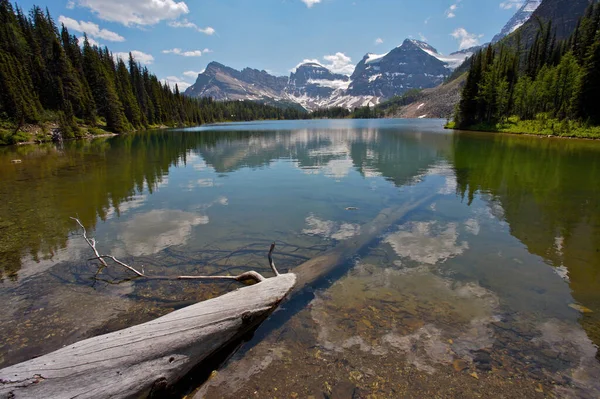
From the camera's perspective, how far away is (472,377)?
Answer: 18.1 ft

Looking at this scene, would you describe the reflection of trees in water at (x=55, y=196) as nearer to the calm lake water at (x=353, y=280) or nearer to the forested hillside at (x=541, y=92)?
the calm lake water at (x=353, y=280)

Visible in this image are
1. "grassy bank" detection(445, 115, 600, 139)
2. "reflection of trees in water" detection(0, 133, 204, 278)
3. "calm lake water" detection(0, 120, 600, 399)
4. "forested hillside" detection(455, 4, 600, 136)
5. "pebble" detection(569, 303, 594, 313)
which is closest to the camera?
"calm lake water" detection(0, 120, 600, 399)

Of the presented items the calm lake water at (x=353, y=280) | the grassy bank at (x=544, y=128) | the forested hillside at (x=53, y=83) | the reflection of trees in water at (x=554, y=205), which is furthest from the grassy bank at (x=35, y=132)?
the grassy bank at (x=544, y=128)

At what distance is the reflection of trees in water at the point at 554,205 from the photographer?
924 cm

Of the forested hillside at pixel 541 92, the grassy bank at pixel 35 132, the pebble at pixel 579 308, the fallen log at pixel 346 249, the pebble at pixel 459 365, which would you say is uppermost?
the forested hillside at pixel 541 92

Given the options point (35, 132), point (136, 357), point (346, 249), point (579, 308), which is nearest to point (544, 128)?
point (579, 308)

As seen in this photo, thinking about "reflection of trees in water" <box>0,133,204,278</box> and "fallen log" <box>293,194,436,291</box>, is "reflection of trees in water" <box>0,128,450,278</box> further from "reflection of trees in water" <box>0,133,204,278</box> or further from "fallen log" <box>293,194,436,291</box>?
"fallen log" <box>293,194,436,291</box>

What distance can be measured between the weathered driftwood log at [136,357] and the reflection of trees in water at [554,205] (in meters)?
7.95

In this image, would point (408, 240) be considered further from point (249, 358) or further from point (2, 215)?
point (2, 215)

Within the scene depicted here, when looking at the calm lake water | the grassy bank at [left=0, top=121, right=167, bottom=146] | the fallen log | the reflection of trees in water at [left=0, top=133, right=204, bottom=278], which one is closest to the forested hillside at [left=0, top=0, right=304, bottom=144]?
the grassy bank at [left=0, top=121, right=167, bottom=146]

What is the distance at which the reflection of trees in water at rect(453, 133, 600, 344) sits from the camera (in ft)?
30.3

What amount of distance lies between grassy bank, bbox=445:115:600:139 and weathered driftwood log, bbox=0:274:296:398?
71727mm

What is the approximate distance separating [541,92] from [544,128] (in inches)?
546

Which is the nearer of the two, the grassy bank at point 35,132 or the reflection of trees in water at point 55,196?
the reflection of trees in water at point 55,196
